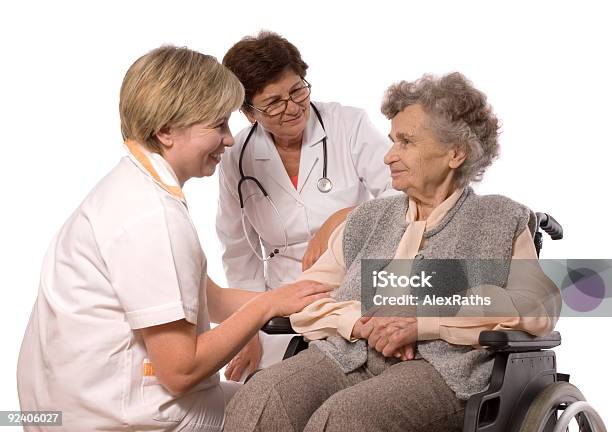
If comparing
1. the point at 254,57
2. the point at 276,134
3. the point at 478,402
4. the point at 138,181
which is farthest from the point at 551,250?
the point at 138,181

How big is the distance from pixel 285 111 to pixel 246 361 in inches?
31.2

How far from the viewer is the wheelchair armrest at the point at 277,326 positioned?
7.19 feet

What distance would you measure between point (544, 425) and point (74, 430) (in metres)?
1.06

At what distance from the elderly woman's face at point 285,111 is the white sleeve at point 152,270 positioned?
0.86 meters

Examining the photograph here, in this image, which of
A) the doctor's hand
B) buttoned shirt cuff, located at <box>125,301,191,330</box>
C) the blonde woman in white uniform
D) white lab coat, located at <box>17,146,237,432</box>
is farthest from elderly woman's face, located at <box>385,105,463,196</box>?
buttoned shirt cuff, located at <box>125,301,191,330</box>

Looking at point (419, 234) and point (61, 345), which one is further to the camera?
point (419, 234)

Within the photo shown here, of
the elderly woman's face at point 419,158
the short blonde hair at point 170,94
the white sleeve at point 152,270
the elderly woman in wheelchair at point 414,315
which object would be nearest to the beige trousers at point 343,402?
the elderly woman in wheelchair at point 414,315

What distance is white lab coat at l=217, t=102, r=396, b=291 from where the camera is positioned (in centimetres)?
292

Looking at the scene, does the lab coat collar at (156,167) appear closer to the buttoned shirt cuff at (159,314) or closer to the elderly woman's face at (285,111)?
the buttoned shirt cuff at (159,314)

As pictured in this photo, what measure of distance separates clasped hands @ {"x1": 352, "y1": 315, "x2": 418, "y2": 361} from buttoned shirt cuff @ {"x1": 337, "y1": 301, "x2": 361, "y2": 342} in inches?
0.4

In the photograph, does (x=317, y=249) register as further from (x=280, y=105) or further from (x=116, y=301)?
(x=116, y=301)

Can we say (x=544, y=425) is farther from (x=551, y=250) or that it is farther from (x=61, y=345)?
(x=551, y=250)

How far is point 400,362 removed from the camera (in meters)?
2.14

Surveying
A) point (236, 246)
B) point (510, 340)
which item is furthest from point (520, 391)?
point (236, 246)
